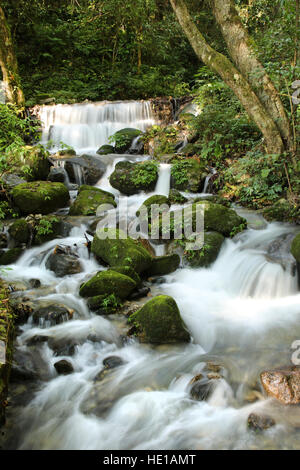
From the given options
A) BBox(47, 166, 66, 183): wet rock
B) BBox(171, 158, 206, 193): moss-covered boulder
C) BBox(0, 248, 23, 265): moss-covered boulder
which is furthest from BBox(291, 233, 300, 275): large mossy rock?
BBox(47, 166, 66, 183): wet rock

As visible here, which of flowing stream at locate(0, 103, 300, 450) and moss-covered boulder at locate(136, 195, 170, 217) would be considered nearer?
flowing stream at locate(0, 103, 300, 450)

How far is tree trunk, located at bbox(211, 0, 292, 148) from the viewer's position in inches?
275

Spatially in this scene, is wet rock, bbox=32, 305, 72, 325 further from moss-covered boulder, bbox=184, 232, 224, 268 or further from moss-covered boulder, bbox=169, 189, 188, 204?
moss-covered boulder, bbox=169, 189, 188, 204

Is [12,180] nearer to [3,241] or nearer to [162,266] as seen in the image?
[3,241]

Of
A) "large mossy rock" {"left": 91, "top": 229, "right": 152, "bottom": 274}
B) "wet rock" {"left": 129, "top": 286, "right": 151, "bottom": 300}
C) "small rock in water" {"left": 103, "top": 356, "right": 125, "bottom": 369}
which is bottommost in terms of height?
"small rock in water" {"left": 103, "top": 356, "right": 125, "bottom": 369}

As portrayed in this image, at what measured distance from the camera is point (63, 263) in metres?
6.09

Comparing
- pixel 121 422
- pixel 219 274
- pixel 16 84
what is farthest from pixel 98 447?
pixel 16 84

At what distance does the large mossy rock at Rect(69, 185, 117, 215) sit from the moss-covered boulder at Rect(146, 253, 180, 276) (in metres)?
2.62

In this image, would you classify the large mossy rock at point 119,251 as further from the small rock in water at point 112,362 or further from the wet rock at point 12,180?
the wet rock at point 12,180

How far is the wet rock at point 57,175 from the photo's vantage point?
9.63 meters

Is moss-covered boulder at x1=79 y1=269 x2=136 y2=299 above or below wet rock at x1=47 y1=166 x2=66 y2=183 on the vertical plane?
below

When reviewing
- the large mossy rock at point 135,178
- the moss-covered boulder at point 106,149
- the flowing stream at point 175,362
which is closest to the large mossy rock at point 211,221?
the flowing stream at point 175,362

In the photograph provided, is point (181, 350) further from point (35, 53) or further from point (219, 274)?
point (35, 53)

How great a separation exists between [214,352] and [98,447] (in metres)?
1.76
